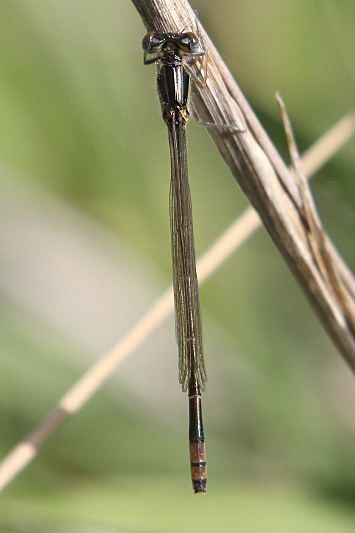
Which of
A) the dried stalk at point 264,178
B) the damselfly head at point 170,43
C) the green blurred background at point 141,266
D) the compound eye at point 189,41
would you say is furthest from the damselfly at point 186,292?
the dried stalk at point 264,178

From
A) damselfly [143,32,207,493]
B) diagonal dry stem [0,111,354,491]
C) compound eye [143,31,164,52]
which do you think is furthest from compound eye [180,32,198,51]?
diagonal dry stem [0,111,354,491]

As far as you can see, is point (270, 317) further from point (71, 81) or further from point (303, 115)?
point (71, 81)

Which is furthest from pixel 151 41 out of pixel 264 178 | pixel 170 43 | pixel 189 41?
pixel 264 178

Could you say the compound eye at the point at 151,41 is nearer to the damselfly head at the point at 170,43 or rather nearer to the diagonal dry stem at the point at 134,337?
the damselfly head at the point at 170,43

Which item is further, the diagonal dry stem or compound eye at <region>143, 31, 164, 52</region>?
the diagonal dry stem

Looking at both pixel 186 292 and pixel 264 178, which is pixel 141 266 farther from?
pixel 264 178

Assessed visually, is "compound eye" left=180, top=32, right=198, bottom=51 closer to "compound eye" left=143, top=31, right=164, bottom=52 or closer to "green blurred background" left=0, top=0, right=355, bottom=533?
"compound eye" left=143, top=31, right=164, bottom=52
